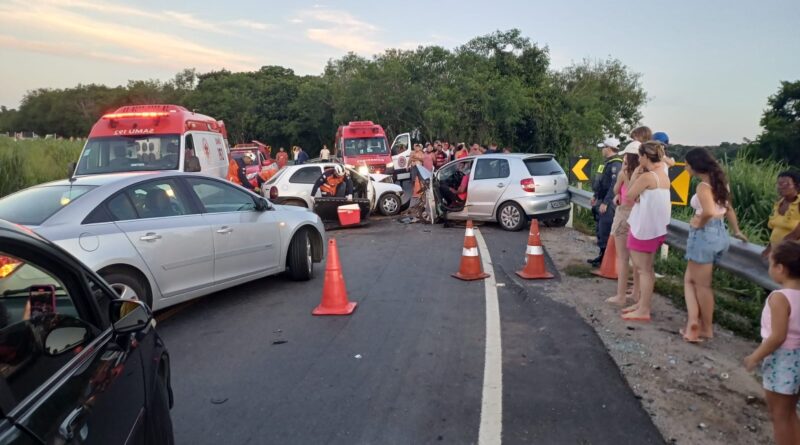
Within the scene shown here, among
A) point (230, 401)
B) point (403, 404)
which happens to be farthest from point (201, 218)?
point (403, 404)

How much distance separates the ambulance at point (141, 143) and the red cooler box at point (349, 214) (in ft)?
10.5

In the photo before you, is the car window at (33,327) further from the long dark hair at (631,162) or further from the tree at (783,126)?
the tree at (783,126)

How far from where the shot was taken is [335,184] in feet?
44.8

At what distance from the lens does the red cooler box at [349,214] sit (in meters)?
13.3

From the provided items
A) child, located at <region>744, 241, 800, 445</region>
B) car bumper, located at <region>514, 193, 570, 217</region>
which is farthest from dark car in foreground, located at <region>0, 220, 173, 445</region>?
car bumper, located at <region>514, 193, 570, 217</region>

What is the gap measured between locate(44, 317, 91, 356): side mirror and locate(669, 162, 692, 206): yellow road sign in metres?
8.36

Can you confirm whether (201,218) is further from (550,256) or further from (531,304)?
(550,256)

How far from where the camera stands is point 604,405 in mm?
4090

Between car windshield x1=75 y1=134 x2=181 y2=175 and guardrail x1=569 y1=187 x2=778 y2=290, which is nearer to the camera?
guardrail x1=569 y1=187 x2=778 y2=290

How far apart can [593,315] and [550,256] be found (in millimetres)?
3308

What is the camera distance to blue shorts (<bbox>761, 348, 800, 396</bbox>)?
3.27 m

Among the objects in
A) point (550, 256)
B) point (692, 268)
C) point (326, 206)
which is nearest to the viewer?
point (692, 268)

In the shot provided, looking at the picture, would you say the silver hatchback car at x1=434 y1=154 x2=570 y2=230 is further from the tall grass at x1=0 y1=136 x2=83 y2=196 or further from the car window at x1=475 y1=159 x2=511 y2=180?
the tall grass at x1=0 y1=136 x2=83 y2=196

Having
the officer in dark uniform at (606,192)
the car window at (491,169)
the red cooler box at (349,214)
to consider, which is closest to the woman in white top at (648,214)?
the officer in dark uniform at (606,192)
